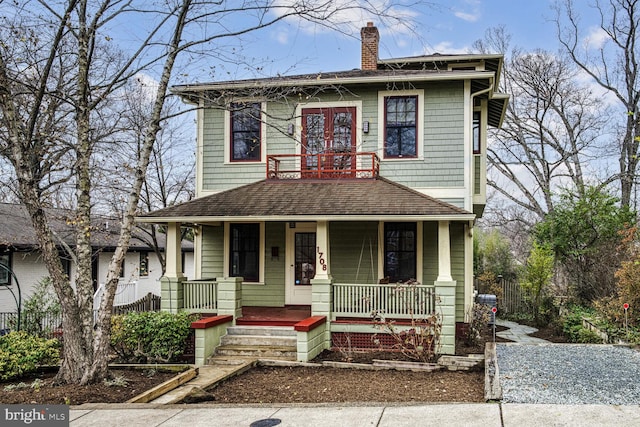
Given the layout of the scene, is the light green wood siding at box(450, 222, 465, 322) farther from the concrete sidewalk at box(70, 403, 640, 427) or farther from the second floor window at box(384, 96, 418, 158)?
the concrete sidewalk at box(70, 403, 640, 427)

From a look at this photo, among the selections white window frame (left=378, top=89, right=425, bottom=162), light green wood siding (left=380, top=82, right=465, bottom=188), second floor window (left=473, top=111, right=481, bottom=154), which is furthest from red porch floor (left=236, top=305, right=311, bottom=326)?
second floor window (left=473, top=111, right=481, bottom=154)

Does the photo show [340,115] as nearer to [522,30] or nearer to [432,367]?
[432,367]

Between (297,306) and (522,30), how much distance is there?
19.9 meters

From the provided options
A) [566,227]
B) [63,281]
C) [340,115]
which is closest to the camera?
[63,281]

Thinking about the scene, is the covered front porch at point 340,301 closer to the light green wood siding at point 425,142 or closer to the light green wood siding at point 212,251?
the light green wood siding at point 212,251

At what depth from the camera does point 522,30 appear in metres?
27.0

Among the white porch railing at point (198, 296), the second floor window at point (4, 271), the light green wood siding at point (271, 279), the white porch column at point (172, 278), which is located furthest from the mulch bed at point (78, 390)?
the second floor window at point (4, 271)

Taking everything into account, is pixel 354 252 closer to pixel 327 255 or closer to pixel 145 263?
pixel 327 255

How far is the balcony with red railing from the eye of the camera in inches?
541

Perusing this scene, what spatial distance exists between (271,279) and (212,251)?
170cm

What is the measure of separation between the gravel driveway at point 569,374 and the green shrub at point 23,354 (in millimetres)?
7540

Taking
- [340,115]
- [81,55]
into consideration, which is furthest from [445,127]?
[81,55]

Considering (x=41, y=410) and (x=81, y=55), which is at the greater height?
(x=81, y=55)

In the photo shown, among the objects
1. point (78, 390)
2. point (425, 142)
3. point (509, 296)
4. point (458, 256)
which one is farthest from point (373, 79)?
point (509, 296)
